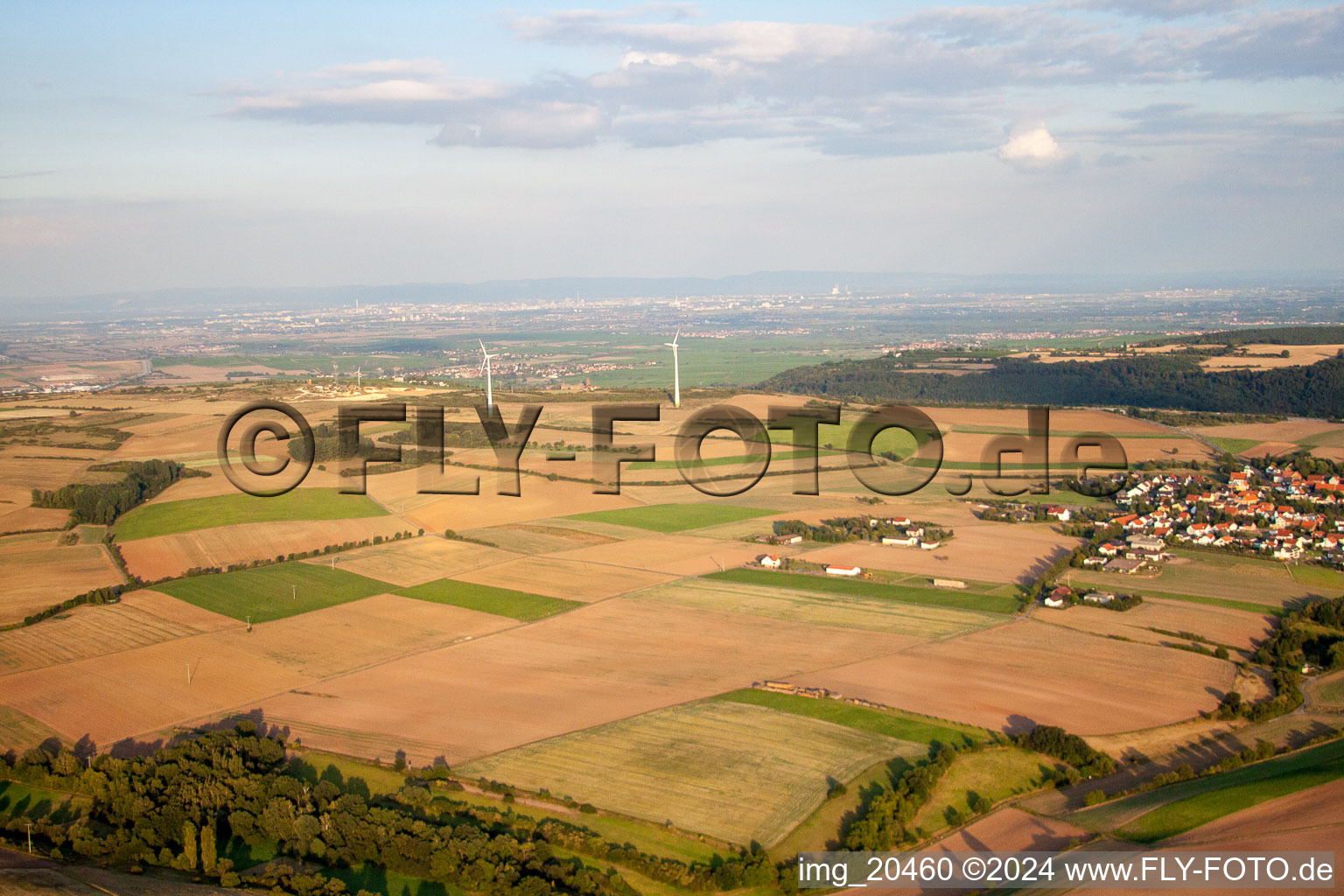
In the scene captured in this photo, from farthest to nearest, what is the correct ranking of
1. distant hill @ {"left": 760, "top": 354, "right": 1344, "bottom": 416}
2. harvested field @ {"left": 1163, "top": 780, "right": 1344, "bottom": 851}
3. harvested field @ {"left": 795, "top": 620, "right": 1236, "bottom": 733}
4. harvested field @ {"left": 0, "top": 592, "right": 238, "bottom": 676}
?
distant hill @ {"left": 760, "top": 354, "right": 1344, "bottom": 416} → harvested field @ {"left": 0, "top": 592, "right": 238, "bottom": 676} → harvested field @ {"left": 795, "top": 620, "right": 1236, "bottom": 733} → harvested field @ {"left": 1163, "top": 780, "right": 1344, "bottom": 851}

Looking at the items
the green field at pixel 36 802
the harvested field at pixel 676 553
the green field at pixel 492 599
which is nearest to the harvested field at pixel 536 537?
the harvested field at pixel 676 553

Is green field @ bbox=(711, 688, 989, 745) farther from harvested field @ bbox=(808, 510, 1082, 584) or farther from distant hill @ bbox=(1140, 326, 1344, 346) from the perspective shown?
distant hill @ bbox=(1140, 326, 1344, 346)

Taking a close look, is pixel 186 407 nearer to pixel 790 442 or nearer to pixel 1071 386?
pixel 790 442

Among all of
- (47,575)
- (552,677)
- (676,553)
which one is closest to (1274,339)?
(676,553)

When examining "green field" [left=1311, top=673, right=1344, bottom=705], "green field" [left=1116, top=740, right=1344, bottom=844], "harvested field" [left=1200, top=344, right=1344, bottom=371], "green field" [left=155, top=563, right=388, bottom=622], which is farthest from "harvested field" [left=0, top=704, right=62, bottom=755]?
"harvested field" [left=1200, top=344, right=1344, bottom=371]

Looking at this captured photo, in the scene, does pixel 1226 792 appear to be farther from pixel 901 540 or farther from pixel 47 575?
pixel 47 575

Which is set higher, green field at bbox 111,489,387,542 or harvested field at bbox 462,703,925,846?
green field at bbox 111,489,387,542

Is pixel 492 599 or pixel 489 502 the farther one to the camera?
pixel 489 502
